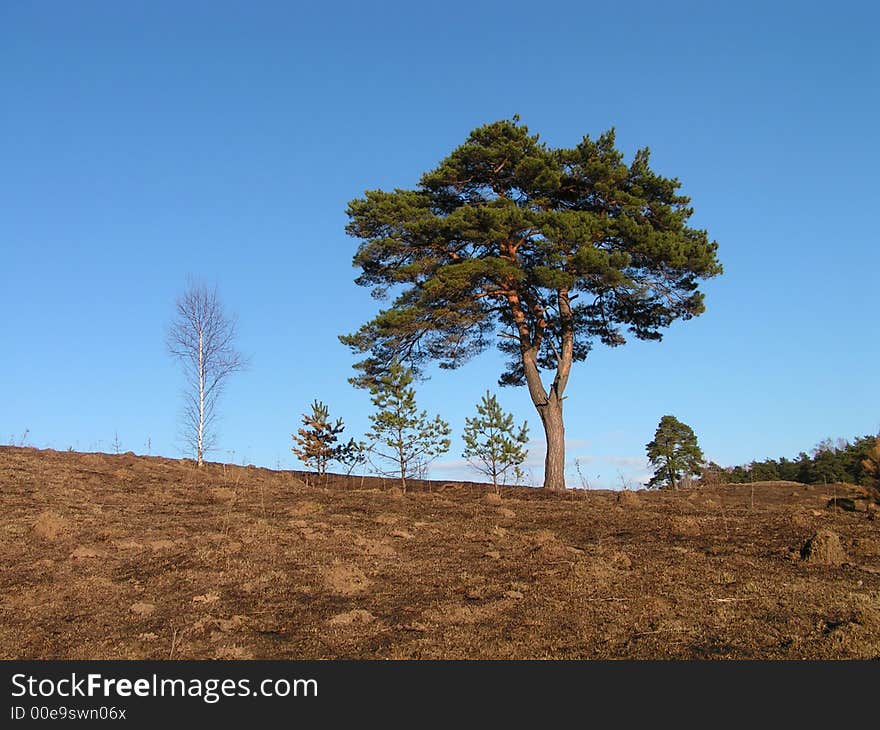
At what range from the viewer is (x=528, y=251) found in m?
21.0

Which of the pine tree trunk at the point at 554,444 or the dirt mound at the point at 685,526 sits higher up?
the pine tree trunk at the point at 554,444

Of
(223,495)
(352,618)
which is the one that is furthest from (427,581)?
(223,495)

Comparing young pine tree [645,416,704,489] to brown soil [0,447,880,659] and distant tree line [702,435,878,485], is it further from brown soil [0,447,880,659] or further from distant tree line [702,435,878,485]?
brown soil [0,447,880,659]

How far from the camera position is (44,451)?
68.6ft

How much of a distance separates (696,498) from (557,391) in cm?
616

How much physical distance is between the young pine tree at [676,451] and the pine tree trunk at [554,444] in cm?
1000

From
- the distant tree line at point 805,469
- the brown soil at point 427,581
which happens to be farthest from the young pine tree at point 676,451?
the brown soil at point 427,581

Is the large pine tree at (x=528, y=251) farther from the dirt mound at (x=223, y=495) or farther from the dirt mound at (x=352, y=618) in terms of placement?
the dirt mound at (x=352, y=618)

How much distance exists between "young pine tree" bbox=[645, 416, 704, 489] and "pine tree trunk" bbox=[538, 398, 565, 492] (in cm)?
1000

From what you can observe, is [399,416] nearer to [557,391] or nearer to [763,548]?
[557,391]

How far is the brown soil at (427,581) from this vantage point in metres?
6.21

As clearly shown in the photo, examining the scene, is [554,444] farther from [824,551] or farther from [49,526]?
[49,526]

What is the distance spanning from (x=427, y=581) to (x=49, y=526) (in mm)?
6009

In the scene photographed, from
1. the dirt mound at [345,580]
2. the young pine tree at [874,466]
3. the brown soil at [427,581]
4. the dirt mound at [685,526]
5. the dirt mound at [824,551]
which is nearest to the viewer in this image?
the brown soil at [427,581]
